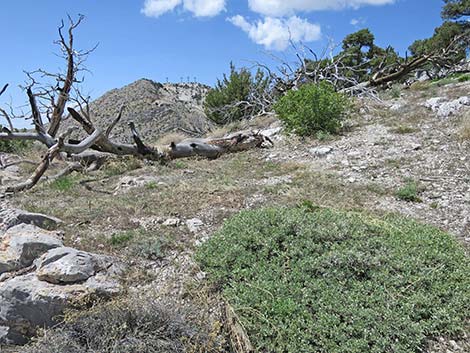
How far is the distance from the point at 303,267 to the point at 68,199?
407 centimetres

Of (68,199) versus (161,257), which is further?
(68,199)

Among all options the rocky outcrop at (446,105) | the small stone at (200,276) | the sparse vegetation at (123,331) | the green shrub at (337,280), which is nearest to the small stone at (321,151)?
the rocky outcrop at (446,105)

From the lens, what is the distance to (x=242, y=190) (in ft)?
19.0

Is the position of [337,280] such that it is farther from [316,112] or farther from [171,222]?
[316,112]

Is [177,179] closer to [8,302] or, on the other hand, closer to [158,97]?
[8,302]

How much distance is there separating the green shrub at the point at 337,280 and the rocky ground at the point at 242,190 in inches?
9.9

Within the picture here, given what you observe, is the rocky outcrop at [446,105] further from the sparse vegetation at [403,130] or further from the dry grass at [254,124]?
the dry grass at [254,124]

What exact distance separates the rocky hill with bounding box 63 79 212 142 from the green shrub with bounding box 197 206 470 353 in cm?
1264

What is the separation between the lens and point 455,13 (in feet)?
75.0

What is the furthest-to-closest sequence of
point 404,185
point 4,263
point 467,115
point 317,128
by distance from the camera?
point 317,128
point 467,115
point 404,185
point 4,263

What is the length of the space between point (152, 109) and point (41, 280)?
16.2m

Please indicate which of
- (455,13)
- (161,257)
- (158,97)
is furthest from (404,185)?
(455,13)

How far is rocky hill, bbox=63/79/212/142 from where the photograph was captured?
1730 cm

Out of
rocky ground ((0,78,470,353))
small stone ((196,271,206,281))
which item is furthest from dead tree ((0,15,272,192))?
small stone ((196,271,206,281))
